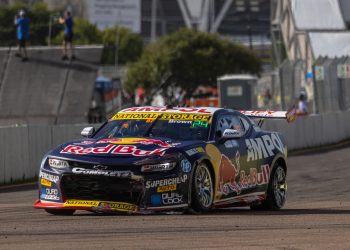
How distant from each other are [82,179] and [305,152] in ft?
63.2

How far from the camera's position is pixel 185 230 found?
10.6 m

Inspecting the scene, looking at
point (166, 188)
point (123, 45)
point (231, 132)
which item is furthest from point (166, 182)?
point (123, 45)

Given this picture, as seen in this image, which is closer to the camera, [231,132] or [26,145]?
[231,132]

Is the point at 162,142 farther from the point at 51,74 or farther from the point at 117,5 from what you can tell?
the point at 117,5

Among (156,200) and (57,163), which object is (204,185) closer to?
(156,200)

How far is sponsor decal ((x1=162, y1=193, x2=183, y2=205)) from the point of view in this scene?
12.3 m


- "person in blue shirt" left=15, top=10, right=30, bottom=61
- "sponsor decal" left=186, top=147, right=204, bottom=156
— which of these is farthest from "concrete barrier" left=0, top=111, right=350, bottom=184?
"person in blue shirt" left=15, top=10, right=30, bottom=61

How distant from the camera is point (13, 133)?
856 inches

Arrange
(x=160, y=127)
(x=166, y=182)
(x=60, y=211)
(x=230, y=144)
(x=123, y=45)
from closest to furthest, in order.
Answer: (x=166, y=182) < (x=60, y=211) < (x=160, y=127) < (x=230, y=144) < (x=123, y=45)

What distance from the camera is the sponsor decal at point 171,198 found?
1227cm

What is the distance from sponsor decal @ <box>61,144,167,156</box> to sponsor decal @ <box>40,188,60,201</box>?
43 cm

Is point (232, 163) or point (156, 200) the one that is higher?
point (232, 163)

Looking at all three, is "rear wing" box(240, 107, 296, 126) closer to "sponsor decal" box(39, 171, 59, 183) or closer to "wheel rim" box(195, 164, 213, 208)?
"wheel rim" box(195, 164, 213, 208)

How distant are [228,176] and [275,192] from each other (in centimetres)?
149
